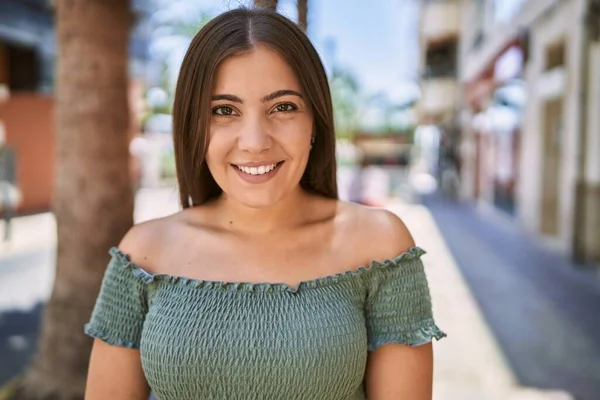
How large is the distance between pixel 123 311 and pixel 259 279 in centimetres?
35

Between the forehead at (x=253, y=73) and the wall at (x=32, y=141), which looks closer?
the forehead at (x=253, y=73)

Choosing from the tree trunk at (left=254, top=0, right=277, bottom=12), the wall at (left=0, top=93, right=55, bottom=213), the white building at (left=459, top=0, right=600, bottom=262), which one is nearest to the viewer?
the tree trunk at (left=254, top=0, right=277, bottom=12)

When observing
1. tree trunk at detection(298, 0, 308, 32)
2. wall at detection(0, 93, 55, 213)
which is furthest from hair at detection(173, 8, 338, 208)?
wall at detection(0, 93, 55, 213)

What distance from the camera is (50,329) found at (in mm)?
3617

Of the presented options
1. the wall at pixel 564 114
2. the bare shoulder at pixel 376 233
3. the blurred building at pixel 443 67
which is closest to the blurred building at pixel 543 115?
the wall at pixel 564 114

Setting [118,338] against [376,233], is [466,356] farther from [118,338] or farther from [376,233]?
[118,338]

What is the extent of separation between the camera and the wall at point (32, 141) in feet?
50.2

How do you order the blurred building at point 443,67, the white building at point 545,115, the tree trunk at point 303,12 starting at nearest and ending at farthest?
the tree trunk at point 303,12 → the white building at point 545,115 → the blurred building at point 443,67

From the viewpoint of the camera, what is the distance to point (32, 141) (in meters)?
15.8

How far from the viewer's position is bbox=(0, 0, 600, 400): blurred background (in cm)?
355

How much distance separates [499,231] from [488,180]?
562cm

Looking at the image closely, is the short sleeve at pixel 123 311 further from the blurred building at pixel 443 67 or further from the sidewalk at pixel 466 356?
the blurred building at pixel 443 67

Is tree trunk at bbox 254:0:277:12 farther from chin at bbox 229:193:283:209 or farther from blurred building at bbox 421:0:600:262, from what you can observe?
blurred building at bbox 421:0:600:262

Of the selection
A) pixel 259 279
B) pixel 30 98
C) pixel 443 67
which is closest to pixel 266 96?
pixel 259 279
